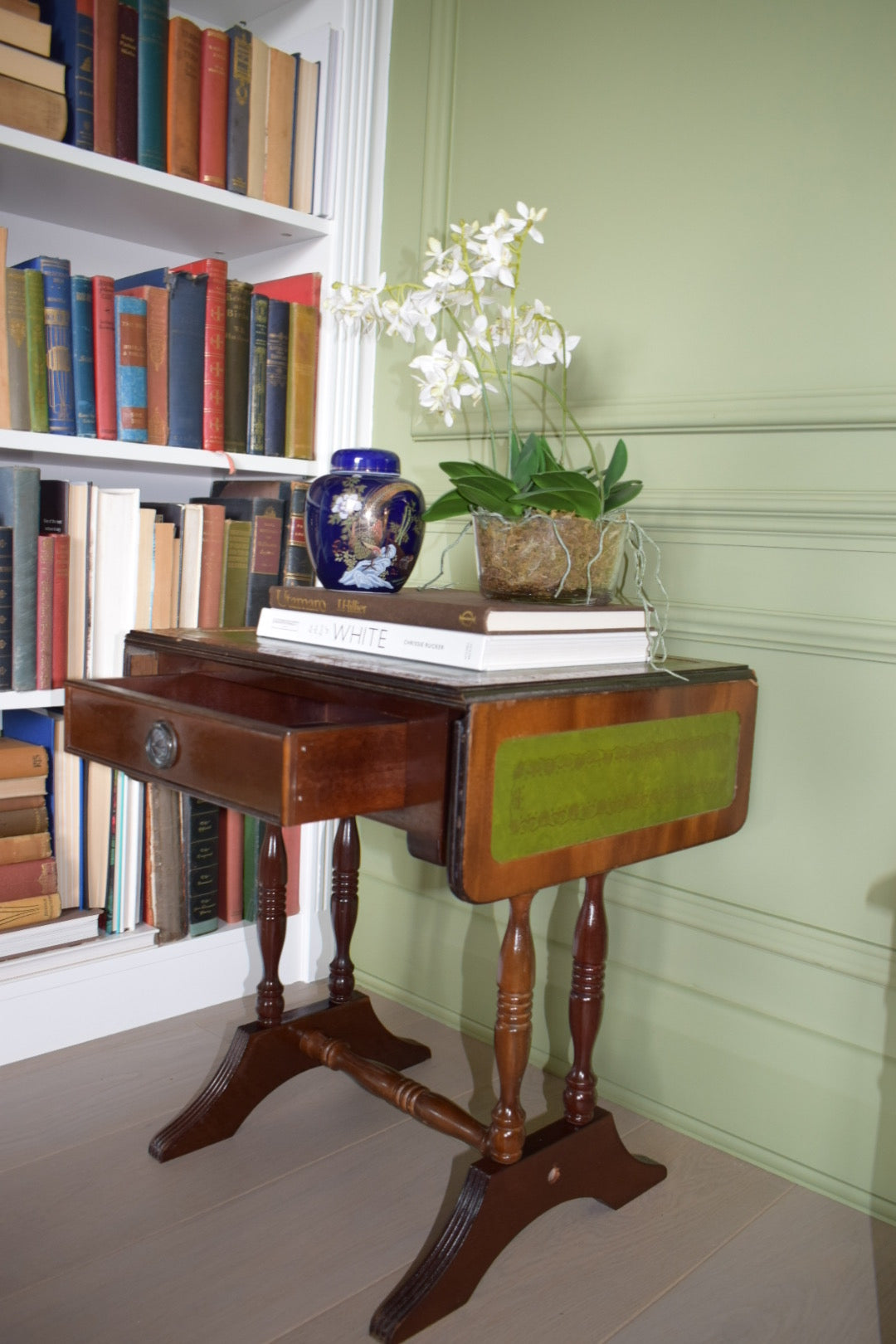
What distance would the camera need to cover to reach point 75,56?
5.16 ft

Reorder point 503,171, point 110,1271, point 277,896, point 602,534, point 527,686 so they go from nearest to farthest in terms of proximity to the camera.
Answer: point 527,686
point 110,1271
point 602,534
point 277,896
point 503,171

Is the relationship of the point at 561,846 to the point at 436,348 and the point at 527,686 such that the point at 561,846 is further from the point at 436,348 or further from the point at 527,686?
the point at 436,348

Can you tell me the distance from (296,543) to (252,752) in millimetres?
913

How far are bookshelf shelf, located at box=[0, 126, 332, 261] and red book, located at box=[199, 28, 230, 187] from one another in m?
0.04

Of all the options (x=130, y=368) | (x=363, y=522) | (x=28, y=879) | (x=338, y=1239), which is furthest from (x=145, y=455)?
(x=338, y=1239)

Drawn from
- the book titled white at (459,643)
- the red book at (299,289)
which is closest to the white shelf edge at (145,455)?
the red book at (299,289)

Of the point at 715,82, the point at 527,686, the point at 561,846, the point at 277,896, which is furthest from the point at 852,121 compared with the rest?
the point at 277,896

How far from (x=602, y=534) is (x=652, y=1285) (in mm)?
857

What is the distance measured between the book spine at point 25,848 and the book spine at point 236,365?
69 cm

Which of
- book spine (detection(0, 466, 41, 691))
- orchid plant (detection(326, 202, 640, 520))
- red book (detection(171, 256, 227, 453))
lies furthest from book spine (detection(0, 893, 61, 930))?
orchid plant (detection(326, 202, 640, 520))

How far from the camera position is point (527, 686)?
1.02 m

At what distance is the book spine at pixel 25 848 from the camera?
1611mm

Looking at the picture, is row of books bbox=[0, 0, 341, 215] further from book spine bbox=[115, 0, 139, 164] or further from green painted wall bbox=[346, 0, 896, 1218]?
green painted wall bbox=[346, 0, 896, 1218]

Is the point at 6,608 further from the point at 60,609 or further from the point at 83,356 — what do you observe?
the point at 83,356
